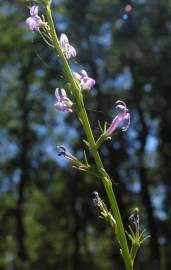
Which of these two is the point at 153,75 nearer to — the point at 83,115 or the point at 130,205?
the point at 130,205

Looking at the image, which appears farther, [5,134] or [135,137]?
[5,134]

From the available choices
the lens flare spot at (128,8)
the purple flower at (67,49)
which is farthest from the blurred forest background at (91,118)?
the purple flower at (67,49)

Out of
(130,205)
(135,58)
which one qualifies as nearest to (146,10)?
(135,58)

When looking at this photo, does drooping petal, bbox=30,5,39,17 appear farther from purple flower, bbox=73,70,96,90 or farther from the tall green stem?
purple flower, bbox=73,70,96,90

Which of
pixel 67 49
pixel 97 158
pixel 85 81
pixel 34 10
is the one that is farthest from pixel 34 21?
pixel 97 158

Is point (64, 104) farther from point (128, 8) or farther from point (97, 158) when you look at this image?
point (128, 8)

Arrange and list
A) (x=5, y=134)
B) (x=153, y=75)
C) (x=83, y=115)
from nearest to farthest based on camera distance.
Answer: (x=83, y=115)
(x=153, y=75)
(x=5, y=134)
